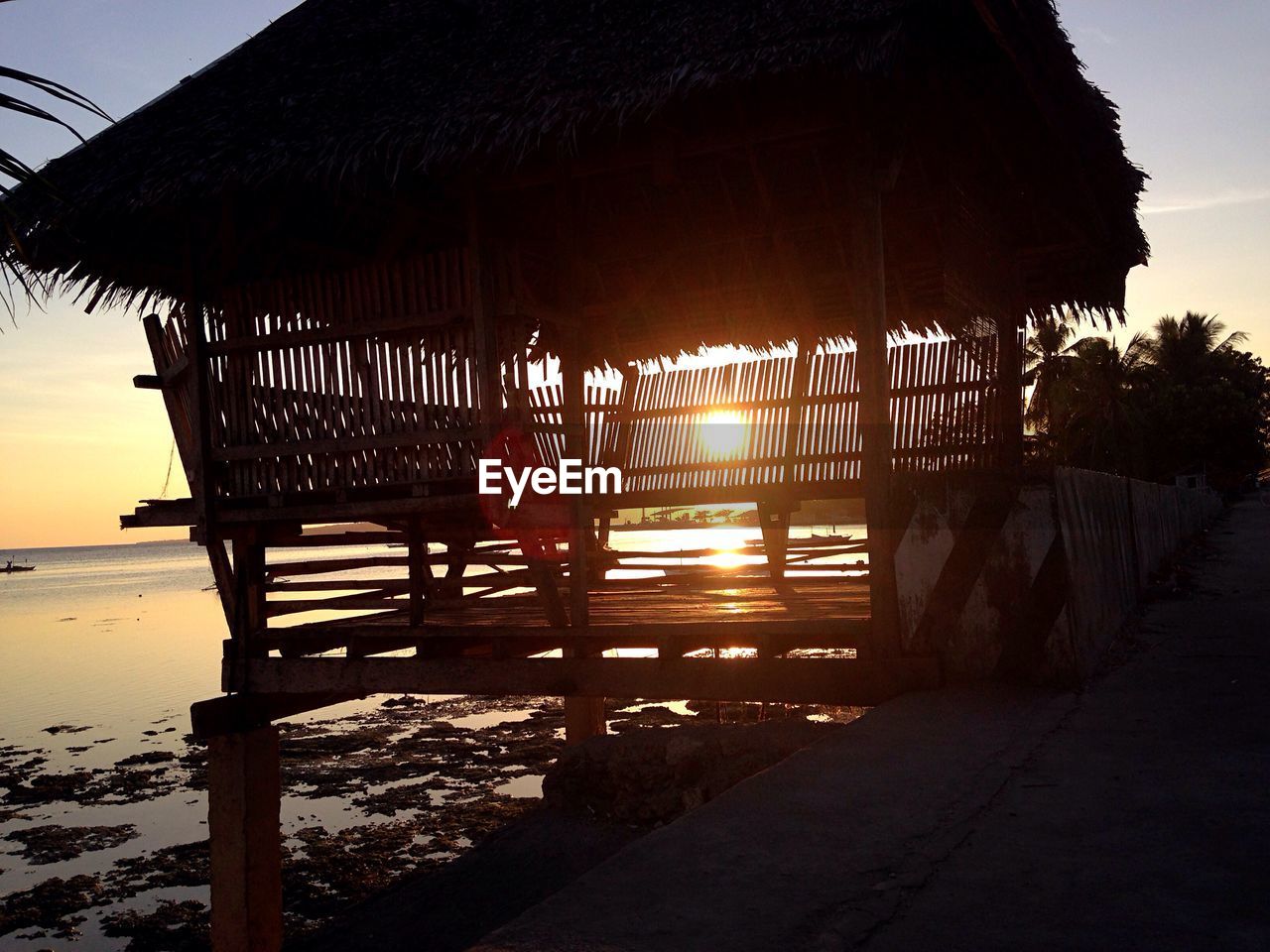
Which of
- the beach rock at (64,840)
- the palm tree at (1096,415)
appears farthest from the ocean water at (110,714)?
the palm tree at (1096,415)

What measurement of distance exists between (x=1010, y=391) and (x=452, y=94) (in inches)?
221

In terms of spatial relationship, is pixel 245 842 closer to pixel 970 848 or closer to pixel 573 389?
pixel 573 389

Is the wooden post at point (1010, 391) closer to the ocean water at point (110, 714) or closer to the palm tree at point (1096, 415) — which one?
the ocean water at point (110, 714)

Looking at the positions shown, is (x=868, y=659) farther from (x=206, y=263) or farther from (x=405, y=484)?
(x=206, y=263)

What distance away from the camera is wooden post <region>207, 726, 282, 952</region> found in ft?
27.1

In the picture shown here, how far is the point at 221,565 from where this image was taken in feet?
29.3

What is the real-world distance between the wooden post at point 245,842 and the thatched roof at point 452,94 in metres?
4.15

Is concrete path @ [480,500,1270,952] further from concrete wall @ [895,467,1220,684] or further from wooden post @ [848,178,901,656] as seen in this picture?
wooden post @ [848,178,901,656]

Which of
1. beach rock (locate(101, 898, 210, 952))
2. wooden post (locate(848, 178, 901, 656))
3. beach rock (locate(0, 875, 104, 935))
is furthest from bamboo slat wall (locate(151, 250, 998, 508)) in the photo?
beach rock (locate(0, 875, 104, 935))

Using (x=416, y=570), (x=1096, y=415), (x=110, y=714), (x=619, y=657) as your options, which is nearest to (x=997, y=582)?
(x=619, y=657)

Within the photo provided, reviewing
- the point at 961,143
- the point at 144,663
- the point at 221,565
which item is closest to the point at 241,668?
the point at 221,565

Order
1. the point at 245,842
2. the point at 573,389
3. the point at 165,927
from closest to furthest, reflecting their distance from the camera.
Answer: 1. the point at 573,389
2. the point at 245,842
3. the point at 165,927

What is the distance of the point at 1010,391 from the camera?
9.76m

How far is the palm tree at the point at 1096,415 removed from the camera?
37409 millimetres
